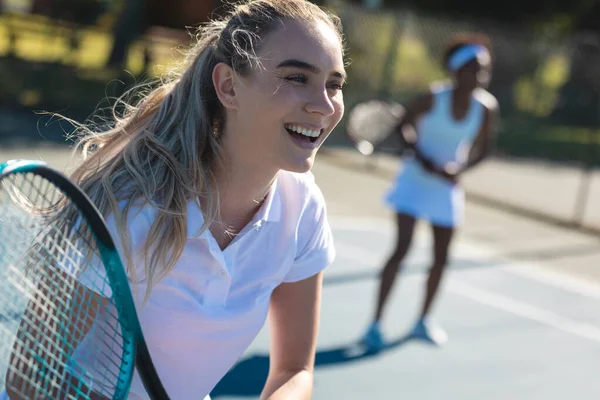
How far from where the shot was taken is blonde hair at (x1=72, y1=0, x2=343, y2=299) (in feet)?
5.73

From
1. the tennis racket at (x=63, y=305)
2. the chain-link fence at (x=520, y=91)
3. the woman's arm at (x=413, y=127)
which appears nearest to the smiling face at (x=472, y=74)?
the woman's arm at (x=413, y=127)

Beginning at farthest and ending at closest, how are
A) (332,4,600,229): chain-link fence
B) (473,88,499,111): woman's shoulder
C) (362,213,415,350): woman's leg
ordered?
1. (332,4,600,229): chain-link fence
2. (473,88,499,111): woman's shoulder
3. (362,213,415,350): woman's leg

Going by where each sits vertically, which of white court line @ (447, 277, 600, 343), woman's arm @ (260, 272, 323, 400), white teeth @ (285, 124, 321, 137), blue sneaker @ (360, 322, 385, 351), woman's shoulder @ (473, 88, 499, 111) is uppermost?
woman's shoulder @ (473, 88, 499, 111)

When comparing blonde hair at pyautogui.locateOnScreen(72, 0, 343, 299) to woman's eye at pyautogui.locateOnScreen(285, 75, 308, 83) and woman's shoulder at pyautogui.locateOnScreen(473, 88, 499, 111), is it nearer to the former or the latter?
woman's eye at pyautogui.locateOnScreen(285, 75, 308, 83)

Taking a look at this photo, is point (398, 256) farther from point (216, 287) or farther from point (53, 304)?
point (53, 304)

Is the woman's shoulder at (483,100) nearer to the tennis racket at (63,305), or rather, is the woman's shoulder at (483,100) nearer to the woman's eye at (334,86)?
the woman's eye at (334,86)

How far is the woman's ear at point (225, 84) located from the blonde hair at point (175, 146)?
0.07 ft

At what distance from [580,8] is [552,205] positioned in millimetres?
11115

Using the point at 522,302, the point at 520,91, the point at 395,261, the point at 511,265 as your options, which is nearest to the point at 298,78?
the point at 395,261

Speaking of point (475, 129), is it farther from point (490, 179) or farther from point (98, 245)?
point (490, 179)

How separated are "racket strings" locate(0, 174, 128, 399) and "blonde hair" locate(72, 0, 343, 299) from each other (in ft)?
0.28

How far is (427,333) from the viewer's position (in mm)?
5152

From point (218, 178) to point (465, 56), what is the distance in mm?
3604

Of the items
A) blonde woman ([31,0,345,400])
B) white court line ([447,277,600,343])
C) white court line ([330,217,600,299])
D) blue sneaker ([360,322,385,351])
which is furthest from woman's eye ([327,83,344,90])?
white court line ([330,217,600,299])
